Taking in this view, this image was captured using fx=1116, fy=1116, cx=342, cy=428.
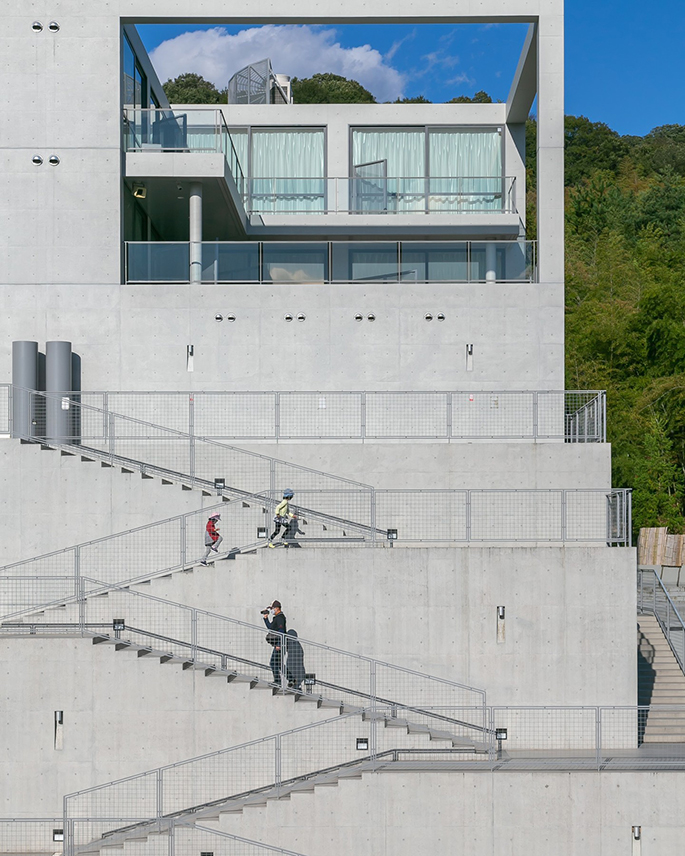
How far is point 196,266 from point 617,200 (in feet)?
157

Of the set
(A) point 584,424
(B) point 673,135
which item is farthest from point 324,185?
(B) point 673,135

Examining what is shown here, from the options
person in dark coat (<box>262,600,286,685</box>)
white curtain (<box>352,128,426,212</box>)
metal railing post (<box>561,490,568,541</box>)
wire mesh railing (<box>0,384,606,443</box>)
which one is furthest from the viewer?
white curtain (<box>352,128,426,212</box>)

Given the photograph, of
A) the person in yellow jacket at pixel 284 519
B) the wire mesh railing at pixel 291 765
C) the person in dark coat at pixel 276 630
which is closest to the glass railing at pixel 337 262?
the person in yellow jacket at pixel 284 519

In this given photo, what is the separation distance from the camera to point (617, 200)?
67125mm

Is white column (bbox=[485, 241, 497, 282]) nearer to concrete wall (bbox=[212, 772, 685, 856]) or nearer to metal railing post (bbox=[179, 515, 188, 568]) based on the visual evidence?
metal railing post (bbox=[179, 515, 188, 568])

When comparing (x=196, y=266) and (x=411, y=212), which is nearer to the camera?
(x=196, y=266)

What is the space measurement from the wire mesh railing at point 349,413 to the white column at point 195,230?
286cm

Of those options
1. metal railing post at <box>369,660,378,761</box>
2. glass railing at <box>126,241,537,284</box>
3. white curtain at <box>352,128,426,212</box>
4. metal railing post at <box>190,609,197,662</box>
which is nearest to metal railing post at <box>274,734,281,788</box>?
metal railing post at <box>369,660,378,761</box>

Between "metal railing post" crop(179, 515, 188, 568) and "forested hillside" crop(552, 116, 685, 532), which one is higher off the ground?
"forested hillside" crop(552, 116, 685, 532)

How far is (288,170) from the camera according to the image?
101 ft

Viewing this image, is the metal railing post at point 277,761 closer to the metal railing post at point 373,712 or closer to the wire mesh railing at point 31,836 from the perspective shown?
the metal railing post at point 373,712

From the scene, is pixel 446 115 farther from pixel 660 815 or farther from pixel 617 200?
pixel 617 200

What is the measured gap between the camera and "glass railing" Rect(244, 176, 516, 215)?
96.5ft

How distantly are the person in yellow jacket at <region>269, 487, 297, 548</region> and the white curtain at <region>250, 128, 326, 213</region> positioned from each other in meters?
12.6
